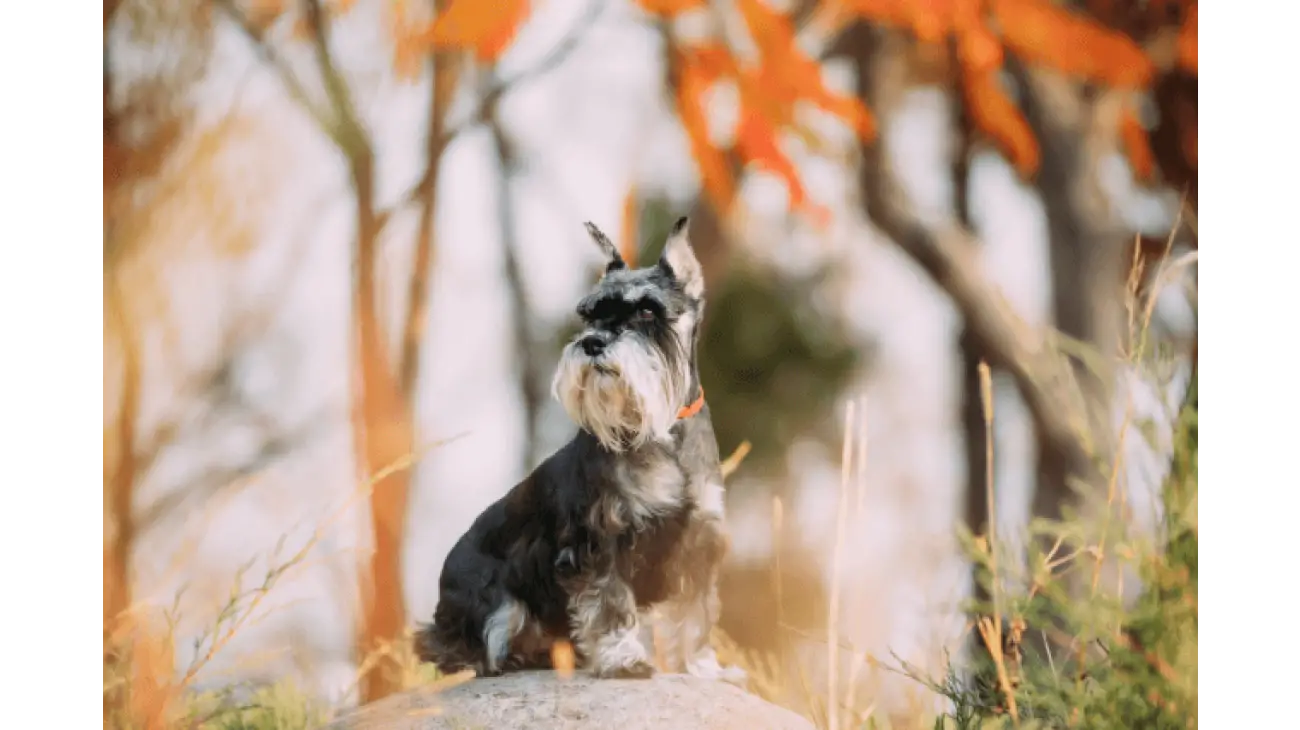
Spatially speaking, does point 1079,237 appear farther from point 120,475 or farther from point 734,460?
point 120,475

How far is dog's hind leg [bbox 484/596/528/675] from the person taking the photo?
262 centimetres

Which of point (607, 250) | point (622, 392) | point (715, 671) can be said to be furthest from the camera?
point (607, 250)

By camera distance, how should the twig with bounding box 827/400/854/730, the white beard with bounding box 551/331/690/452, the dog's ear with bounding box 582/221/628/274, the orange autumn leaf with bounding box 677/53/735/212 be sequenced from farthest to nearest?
the orange autumn leaf with bounding box 677/53/735/212 → the dog's ear with bounding box 582/221/628/274 → the twig with bounding box 827/400/854/730 → the white beard with bounding box 551/331/690/452

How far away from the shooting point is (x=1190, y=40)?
293cm

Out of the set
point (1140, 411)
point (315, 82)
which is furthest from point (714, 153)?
Result: point (1140, 411)

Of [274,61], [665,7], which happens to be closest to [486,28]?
[665,7]

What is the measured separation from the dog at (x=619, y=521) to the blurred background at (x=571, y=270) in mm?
110

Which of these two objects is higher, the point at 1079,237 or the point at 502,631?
the point at 1079,237

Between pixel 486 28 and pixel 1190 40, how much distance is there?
188 centimetres

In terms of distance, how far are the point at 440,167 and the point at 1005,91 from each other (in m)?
1.51

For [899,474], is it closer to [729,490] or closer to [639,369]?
[729,490]

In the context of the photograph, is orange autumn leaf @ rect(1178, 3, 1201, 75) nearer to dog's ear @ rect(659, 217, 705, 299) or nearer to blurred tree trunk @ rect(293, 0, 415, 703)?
dog's ear @ rect(659, 217, 705, 299)

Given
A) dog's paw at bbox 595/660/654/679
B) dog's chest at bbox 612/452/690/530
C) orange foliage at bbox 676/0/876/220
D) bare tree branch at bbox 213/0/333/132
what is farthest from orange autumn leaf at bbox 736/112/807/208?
dog's paw at bbox 595/660/654/679

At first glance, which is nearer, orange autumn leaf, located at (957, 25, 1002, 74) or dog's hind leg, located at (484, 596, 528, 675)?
dog's hind leg, located at (484, 596, 528, 675)
